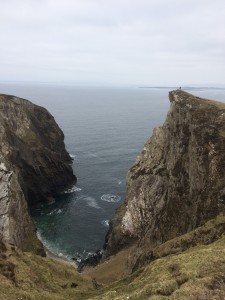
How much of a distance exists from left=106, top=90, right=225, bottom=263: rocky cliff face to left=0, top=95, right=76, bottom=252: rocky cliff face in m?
22.2

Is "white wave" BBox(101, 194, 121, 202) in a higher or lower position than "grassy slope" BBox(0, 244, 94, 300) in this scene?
lower

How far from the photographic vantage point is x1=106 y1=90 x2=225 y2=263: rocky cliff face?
55.3m

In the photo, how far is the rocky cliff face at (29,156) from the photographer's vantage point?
7381 cm

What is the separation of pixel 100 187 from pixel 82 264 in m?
42.9

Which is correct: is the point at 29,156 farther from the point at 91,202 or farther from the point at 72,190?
the point at 91,202

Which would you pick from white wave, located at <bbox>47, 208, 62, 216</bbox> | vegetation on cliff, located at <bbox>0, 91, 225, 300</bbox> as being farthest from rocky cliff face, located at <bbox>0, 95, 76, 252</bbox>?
white wave, located at <bbox>47, 208, 62, 216</bbox>

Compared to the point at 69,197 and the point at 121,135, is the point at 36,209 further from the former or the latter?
the point at 121,135

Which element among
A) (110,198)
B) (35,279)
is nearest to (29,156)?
(110,198)

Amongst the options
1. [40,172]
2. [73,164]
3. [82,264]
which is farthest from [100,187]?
[82,264]

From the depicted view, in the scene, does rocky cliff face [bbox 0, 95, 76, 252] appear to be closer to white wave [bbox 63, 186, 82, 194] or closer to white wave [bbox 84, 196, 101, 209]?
white wave [bbox 63, 186, 82, 194]

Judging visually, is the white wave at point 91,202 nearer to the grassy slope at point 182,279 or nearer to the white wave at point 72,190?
the white wave at point 72,190

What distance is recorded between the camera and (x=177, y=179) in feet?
213

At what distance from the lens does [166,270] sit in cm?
3161

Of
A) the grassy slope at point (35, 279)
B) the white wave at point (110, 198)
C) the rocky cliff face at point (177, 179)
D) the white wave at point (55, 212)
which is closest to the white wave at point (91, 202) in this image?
the white wave at point (110, 198)
